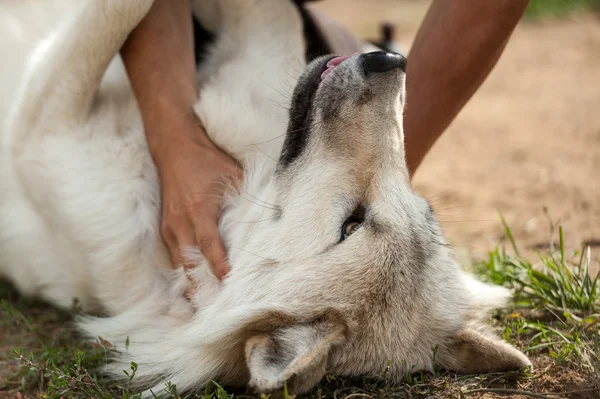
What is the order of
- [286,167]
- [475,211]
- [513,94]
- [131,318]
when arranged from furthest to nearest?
[513,94]
[475,211]
[131,318]
[286,167]

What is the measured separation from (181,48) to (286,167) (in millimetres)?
937

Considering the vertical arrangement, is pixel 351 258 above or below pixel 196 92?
below

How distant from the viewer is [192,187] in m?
2.69

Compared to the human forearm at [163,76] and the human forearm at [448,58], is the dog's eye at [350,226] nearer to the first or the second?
the human forearm at [448,58]

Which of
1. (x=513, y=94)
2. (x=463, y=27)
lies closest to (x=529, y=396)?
(x=463, y=27)

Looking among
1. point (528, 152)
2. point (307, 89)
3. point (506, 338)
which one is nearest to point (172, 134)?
point (307, 89)

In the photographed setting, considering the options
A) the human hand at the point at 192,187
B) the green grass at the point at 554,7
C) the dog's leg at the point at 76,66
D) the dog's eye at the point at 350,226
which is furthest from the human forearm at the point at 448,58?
the green grass at the point at 554,7

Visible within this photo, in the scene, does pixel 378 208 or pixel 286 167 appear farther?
pixel 286 167

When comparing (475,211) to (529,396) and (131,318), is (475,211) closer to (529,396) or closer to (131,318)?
(529,396)

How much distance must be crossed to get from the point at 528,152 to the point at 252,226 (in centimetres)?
326

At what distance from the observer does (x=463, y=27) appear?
2750mm

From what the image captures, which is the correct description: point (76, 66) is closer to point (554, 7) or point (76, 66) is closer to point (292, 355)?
point (292, 355)

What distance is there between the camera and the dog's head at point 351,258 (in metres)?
2.17

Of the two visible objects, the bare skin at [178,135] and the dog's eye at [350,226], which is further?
the bare skin at [178,135]
